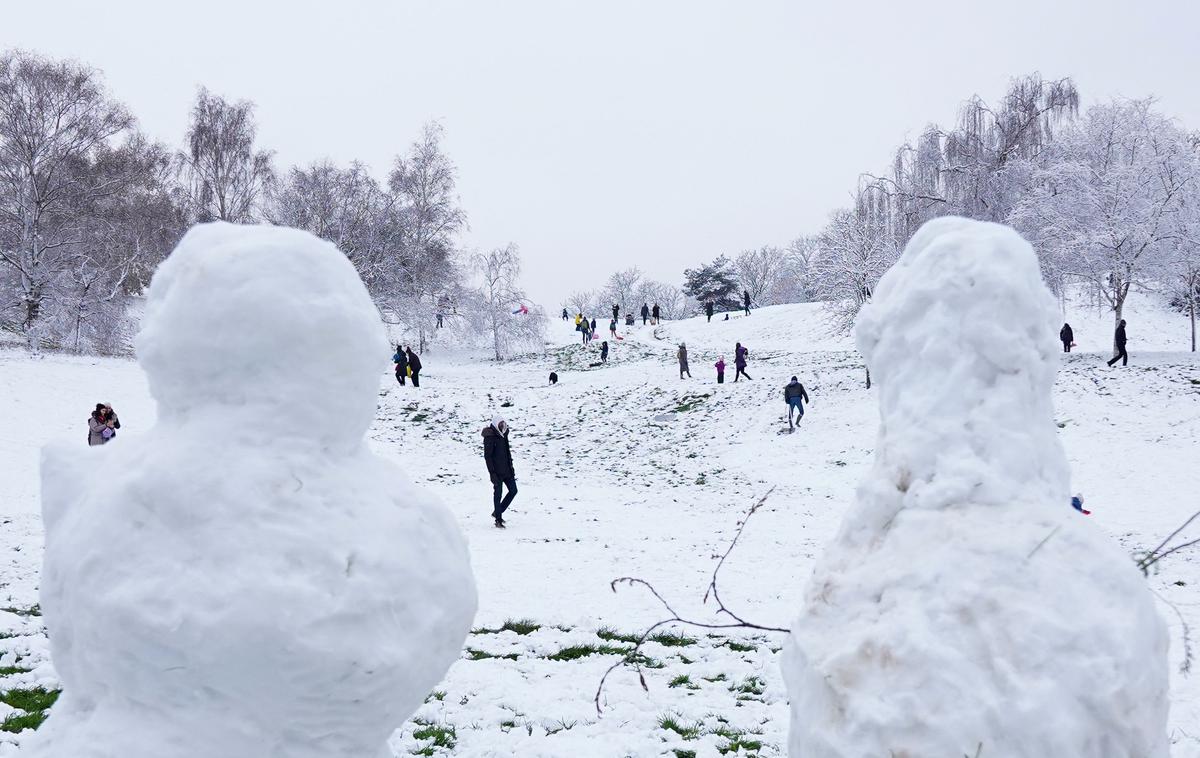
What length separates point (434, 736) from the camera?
441 centimetres

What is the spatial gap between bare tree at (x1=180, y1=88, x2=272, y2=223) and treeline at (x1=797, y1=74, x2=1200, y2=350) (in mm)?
21922

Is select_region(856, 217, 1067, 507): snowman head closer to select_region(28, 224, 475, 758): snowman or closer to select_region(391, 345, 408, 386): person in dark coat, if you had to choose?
select_region(28, 224, 475, 758): snowman

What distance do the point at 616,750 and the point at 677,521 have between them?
794 centimetres

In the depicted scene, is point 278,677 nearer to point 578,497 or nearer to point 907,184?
point 578,497

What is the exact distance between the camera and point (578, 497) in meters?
14.1

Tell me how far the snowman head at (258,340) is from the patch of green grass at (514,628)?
15.9ft

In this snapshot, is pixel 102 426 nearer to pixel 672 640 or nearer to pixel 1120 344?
pixel 672 640

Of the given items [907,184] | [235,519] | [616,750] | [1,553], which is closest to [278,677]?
[235,519]

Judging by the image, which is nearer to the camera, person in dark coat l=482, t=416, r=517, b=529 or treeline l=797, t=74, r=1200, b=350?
person in dark coat l=482, t=416, r=517, b=529

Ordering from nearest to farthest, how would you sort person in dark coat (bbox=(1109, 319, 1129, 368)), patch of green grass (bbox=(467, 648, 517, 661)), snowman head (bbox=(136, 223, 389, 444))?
snowman head (bbox=(136, 223, 389, 444))
patch of green grass (bbox=(467, 648, 517, 661))
person in dark coat (bbox=(1109, 319, 1129, 368))

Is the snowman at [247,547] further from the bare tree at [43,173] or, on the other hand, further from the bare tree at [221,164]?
the bare tree at [221,164]

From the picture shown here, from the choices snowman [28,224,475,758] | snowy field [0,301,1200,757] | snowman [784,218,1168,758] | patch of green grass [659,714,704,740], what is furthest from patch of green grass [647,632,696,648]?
snowman [784,218,1168,758]

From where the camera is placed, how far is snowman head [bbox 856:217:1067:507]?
6.51ft

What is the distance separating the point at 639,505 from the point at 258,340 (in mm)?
11760
